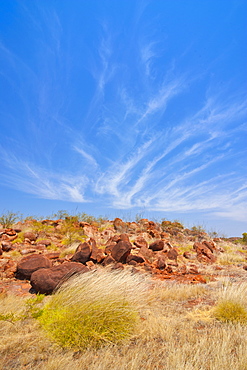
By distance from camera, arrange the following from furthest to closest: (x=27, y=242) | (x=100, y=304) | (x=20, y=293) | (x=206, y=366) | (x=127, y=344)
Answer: (x=27, y=242)
(x=20, y=293)
(x=100, y=304)
(x=127, y=344)
(x=206, y=366)

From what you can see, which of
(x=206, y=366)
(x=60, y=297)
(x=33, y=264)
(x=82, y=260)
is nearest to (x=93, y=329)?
(x=60, y=297)

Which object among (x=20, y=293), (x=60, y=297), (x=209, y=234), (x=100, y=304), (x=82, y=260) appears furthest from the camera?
(x=209, y=234)

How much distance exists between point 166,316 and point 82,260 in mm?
6567

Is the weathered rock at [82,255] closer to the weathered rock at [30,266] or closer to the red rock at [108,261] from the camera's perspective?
the red rock at [108,261]

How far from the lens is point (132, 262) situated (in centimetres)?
1213

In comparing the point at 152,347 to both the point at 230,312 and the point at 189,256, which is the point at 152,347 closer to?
the point at 230,312

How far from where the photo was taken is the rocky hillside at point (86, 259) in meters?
8.45

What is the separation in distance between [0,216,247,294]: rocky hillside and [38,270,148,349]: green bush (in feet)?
7.52

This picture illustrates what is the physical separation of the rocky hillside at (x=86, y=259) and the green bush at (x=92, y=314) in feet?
7.52

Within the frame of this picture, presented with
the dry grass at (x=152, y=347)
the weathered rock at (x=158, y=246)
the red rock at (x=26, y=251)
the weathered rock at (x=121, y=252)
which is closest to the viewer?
the dry grass at (x=152, y=347)

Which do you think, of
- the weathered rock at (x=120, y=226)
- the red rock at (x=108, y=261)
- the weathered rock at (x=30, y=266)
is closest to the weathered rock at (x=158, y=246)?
the red rock at (x=108, y=261)

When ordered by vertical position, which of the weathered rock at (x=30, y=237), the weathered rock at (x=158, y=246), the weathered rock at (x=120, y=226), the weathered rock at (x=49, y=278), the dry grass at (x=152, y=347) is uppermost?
the weathered rock at (x=120, y=226)

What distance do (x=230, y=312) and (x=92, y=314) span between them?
3346mm

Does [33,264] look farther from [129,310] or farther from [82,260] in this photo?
[129,310]
